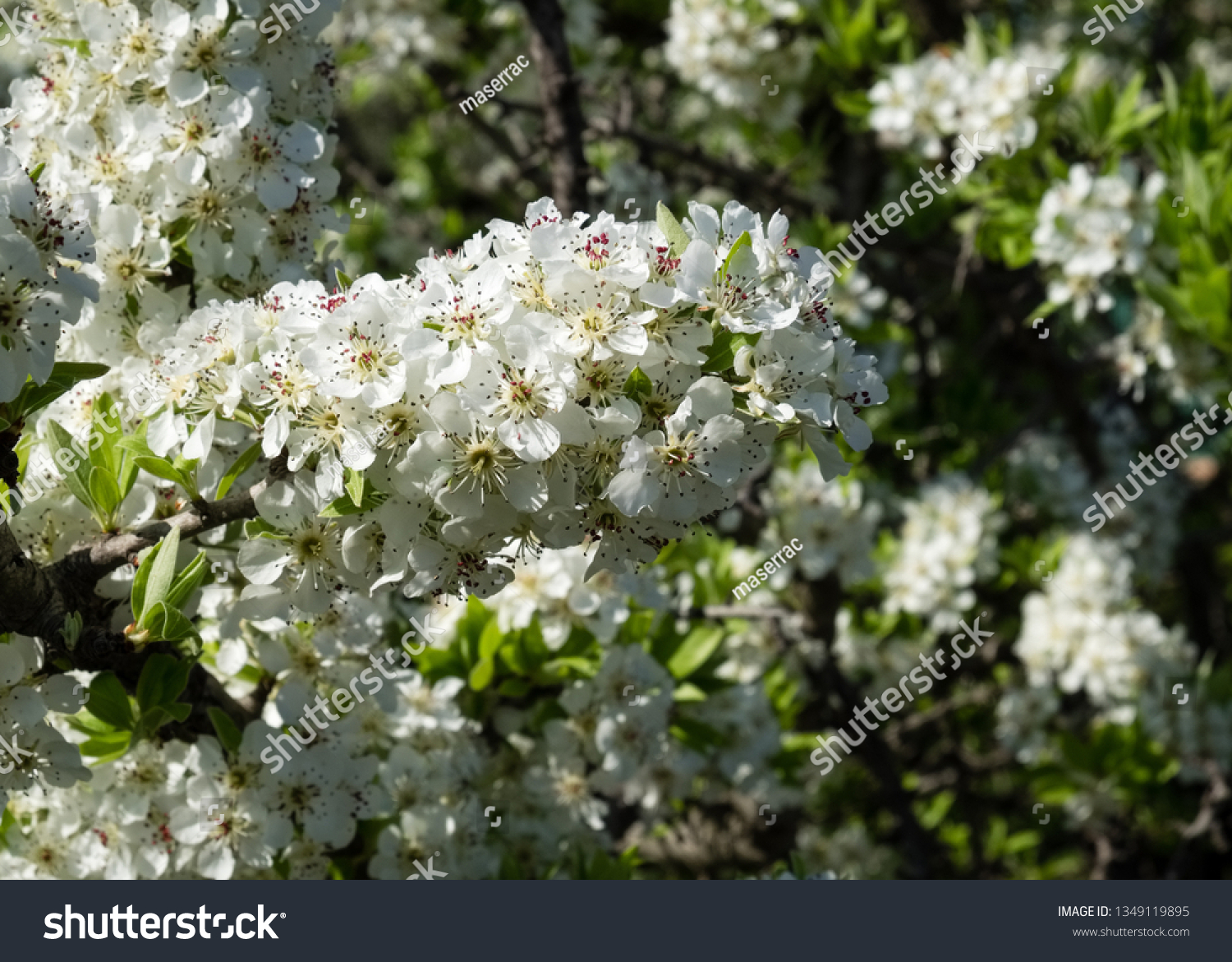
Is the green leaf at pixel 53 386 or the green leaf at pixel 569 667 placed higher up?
the green leaf at pixel 53 386

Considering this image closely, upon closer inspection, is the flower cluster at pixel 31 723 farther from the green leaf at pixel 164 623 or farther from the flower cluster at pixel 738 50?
the flower cluster at pixel 738 50

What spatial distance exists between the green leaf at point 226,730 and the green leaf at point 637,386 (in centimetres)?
108

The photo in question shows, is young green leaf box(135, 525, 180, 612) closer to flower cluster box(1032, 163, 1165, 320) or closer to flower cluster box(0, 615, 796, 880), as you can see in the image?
flower cluster box(0, 615, 796, 880)

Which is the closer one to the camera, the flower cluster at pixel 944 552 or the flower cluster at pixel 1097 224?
the flower cluster at pixel 1097 224

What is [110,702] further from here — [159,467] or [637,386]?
[637,386]

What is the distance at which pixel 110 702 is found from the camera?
2016mm

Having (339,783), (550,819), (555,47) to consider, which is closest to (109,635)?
(339,783)

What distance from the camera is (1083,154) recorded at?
13.3 feet

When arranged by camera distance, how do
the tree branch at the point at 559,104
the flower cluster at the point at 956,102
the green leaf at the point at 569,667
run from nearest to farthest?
1. the green leaf at the point at 569,667
2. the tree branch at the point at 559,104
3. the flower cluster at the point at 956,102

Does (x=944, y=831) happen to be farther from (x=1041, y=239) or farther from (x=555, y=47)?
(x=555, y=47)

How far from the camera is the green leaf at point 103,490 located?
6.45 feet

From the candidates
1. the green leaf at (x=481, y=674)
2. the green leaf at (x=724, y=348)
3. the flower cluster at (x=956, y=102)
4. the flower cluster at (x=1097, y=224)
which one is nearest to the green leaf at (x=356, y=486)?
the green leaf at (x=724, y=348)

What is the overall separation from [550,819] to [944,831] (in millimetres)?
2293

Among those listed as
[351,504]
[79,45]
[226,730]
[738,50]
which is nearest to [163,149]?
[79,45]
